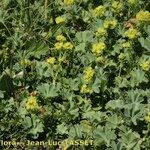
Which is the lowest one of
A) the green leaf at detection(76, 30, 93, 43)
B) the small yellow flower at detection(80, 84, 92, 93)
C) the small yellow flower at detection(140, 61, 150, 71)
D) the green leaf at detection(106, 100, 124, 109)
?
the green leaf at detection(106, 100, 124, 109)

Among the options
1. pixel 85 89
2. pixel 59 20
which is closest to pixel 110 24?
pixel 59 20

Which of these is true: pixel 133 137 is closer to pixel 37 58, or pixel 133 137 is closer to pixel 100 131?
pixel 100 131

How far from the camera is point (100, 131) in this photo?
3.32m

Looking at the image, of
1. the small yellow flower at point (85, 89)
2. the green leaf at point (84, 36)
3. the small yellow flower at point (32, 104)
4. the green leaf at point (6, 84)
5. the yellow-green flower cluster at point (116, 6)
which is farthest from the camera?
the yellow-green flower cluster at point (116, 6)

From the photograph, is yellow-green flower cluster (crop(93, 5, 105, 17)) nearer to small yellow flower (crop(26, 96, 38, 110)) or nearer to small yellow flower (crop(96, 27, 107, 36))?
small yellow flower (crop(96, 27, 107, 36))

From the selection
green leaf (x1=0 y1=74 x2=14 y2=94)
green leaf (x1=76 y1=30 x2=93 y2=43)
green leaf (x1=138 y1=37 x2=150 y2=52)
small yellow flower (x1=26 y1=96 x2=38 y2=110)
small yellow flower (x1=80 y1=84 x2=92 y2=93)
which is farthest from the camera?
green leaf (x1=76 y1=30 x2=93 y2=43)

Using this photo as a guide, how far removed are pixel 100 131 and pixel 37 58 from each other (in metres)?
1.00

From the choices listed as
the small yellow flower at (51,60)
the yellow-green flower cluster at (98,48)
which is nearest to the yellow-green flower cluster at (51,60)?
the small yellow flower at (51,60)

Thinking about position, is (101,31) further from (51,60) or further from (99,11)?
(51,60)

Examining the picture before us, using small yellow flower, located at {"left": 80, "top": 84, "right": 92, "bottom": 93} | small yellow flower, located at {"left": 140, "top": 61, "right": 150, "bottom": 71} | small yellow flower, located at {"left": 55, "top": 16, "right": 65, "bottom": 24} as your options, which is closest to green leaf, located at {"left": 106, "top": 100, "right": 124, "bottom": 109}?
small yellow flower, located at {"left": 80, "top": 84, "right": 92, "bottom": 93}

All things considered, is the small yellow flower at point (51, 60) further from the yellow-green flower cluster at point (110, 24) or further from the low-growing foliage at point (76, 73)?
the yellow-green flower cluster at point (110, 24)

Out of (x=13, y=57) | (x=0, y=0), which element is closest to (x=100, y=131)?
(x=13, y=57)

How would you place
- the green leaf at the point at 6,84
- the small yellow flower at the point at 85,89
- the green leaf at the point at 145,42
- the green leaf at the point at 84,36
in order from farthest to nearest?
the green leaf at the point at 84,36 < the green leaf at the point at 145,42 < the green leaf at the point at 6,84 < the small yellow flower at the point at 85,89

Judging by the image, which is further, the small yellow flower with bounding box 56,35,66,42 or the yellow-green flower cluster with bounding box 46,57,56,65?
the small yellow flower with bounding box 56,35,66,42
